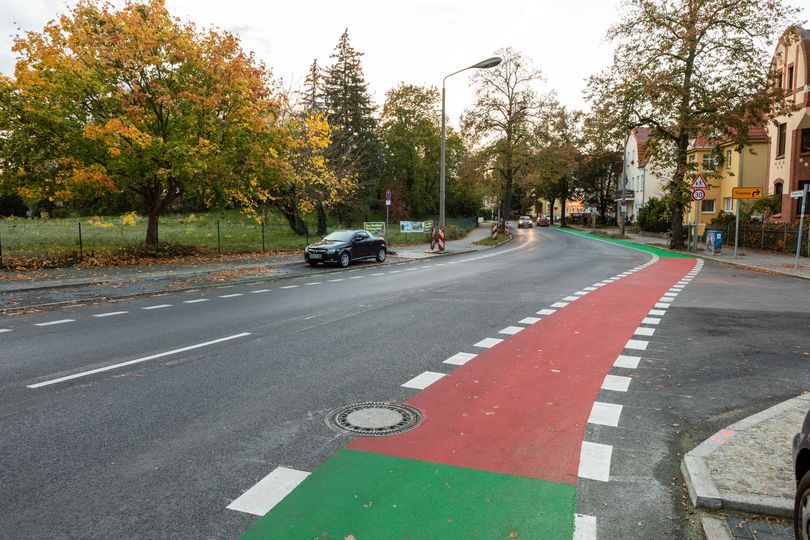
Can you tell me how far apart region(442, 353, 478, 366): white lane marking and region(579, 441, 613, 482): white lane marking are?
256 cm

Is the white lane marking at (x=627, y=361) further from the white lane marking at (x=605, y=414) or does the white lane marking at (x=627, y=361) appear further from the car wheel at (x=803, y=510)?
the car wheel at (x=803, y=510)

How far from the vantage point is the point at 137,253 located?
70.1 ft

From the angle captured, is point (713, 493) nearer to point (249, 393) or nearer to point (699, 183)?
point (249, 393)

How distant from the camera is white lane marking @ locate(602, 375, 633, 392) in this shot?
233 inches

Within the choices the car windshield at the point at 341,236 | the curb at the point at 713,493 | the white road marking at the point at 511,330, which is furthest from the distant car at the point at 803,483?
the car windshield at the point at 341,236

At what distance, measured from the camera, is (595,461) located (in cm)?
410

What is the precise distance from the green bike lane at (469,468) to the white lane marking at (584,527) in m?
0.04

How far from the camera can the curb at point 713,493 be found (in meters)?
3.32

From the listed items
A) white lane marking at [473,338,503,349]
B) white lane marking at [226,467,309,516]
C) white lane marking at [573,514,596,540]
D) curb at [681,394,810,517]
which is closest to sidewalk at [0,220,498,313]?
white lane marking at [473,338,503,349]

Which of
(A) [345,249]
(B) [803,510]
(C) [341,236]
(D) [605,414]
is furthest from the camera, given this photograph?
(C) [341,236]

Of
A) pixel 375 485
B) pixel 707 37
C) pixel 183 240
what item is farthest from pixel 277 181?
pixel 707 37

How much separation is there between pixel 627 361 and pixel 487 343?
1.89m

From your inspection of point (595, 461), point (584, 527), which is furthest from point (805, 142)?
point (584, 527)

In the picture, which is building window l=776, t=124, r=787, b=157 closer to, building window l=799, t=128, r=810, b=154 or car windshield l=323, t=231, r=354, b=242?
building window l=799, t=128, r=810, b=154
